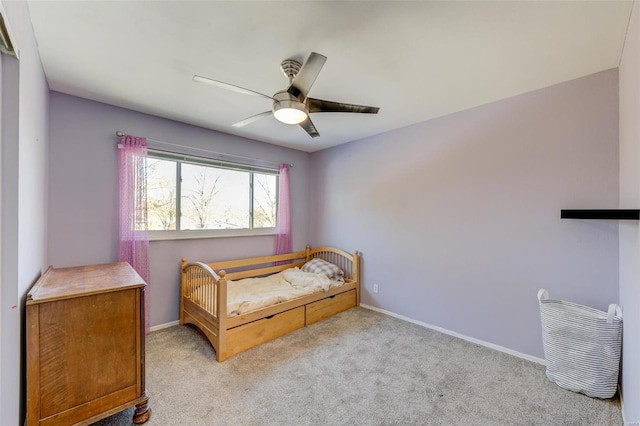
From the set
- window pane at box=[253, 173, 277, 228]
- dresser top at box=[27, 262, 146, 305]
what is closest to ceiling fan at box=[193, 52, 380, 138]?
dresser top at box=[27, 262, 146, 305]

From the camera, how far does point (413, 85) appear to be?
7.47ft

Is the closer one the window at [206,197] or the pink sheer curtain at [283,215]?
the window at [206,197]

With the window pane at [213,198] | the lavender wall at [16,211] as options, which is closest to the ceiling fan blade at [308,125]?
the lavender wall at [16,211]

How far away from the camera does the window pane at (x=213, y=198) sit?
130 inches

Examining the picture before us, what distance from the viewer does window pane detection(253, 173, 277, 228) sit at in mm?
3959

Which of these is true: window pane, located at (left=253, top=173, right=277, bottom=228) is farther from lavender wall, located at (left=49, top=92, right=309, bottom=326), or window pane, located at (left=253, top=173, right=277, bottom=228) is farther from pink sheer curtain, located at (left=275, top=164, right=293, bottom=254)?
lavender wall, located at (left=49, top=92, right=309, bottom=326)

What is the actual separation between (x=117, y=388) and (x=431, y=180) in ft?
10.5

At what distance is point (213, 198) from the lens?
3.52 meters

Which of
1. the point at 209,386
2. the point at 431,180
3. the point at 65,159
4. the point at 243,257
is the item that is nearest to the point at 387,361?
the point at 209,386

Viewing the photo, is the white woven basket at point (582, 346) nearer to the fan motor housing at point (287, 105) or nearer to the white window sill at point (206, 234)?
the fan motor housing at point (287, 105)

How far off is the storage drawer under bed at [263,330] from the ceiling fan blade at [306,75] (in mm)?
2073

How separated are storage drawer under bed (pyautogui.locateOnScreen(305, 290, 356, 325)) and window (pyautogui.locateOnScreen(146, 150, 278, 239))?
1.37 metres

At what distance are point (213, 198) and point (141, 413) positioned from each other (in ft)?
7.72

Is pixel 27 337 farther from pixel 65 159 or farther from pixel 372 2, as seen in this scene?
pixel 372 2
